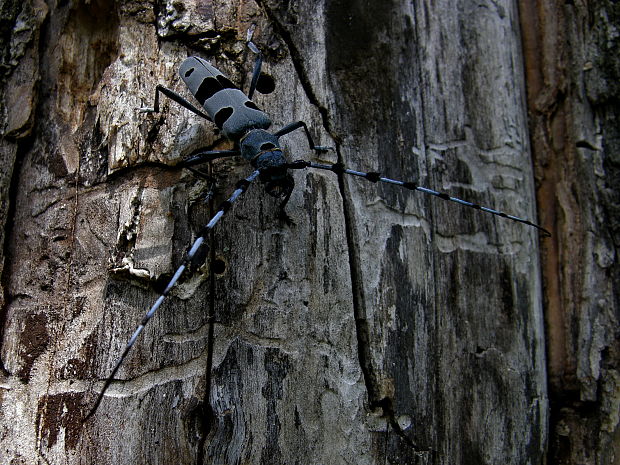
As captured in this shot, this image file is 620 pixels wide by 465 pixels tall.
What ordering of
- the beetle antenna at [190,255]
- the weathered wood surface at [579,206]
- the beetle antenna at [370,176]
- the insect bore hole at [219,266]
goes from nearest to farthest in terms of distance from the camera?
the beetle antenna at [190,255], the insect bore hole at [219,266], the beetle antenna at [370,176], the weathered wood surface at [579,206]

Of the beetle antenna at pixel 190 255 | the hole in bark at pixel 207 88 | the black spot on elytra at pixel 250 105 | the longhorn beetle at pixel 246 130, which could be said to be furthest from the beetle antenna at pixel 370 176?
the hole in bark at pixel 207 88

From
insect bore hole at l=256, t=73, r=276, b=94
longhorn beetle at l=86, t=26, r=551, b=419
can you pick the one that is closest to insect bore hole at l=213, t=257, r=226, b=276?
longhorn beetle at l=86, t=26, r=551, b=419

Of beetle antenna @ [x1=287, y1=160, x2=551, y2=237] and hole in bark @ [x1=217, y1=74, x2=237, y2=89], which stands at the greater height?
hole in bark @ [x1=217, y1=74, x2=237, y2=89]

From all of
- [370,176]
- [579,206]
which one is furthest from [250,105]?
[579,206]

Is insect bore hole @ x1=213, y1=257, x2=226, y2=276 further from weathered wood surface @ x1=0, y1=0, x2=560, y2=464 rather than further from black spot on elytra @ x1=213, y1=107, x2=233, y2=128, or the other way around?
black spot on elytra @ x1=213, y1=107, x2=233, y2=128

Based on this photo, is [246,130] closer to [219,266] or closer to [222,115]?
[222,115]

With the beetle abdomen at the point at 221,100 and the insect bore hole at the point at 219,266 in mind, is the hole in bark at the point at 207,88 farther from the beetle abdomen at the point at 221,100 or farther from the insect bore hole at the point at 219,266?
the insect bore hole at the point at 219,266
